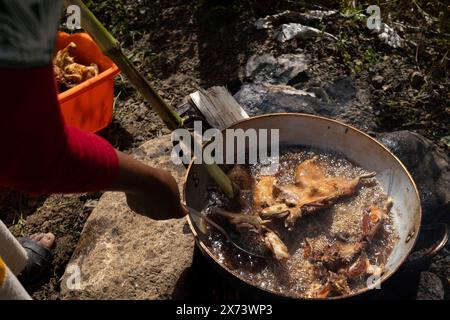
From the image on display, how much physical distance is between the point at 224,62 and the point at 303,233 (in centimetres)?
208

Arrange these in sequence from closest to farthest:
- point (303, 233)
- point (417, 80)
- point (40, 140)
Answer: point (40, 140) → point (303, 233) → point (417, 80)

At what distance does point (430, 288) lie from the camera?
2881 mm

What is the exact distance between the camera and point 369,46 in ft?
13.7

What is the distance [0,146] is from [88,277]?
5.79 ft

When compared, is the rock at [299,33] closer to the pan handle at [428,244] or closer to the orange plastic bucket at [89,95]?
the orange plastic bucket at [89,95]

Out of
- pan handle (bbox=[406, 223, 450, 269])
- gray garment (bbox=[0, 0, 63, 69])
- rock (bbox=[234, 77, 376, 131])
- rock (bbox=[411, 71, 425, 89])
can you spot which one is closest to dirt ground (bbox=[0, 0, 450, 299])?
rock (bbox=[411, 71, 425, 89])

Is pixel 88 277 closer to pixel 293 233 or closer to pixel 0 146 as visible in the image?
pixel 293 233

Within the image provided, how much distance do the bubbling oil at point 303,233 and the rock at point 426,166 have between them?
51 centimetres

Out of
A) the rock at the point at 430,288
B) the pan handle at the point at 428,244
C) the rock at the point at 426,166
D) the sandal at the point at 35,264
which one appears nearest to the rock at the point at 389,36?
the rock at the point at 426,166

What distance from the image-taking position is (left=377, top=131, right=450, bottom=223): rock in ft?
9.95

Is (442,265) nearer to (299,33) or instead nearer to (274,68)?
(274,68)

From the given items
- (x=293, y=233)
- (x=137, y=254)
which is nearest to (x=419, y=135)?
(x=293, y=233)

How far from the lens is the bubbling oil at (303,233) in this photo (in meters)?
2.43

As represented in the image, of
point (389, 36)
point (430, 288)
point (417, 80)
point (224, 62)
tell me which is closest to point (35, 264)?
point (224, 62)
